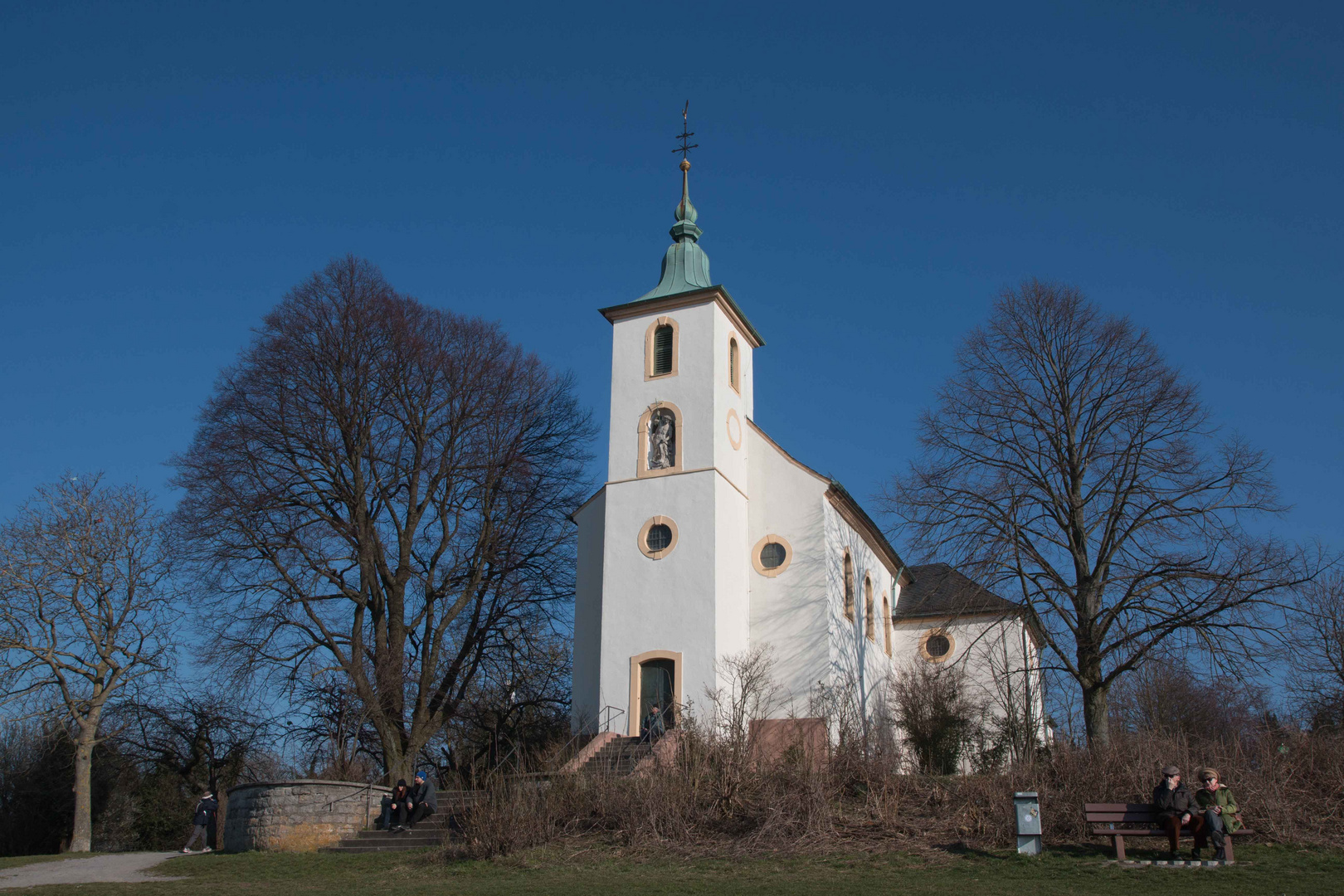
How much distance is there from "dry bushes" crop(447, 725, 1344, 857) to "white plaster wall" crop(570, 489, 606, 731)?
9246 mm

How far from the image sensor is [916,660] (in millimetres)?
32531

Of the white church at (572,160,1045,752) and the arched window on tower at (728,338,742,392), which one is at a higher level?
the arched window on tower at (728,338,742,392)

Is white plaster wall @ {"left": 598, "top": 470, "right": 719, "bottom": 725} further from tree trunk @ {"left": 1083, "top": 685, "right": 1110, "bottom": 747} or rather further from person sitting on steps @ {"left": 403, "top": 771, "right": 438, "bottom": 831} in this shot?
tree trunk @ {"left": 1083, "top": 685, "right": 1110, "bottom": 747}

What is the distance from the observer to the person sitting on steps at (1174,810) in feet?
41.4

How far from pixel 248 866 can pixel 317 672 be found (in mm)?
7777

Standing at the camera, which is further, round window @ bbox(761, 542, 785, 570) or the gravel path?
round window @ bbox(761, 542, 785, 570)

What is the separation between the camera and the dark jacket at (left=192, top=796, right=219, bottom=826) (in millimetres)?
19969

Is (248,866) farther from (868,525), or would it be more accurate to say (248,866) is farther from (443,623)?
(868,525)

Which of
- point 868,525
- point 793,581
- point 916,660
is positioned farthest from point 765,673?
point 916,660

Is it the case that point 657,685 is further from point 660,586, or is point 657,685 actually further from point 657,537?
point 657,537

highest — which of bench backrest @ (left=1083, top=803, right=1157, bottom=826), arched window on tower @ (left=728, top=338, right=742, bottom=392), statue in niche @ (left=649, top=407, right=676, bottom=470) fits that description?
arched window on tower @ (left=728, top=338, right=742, bottom=392)

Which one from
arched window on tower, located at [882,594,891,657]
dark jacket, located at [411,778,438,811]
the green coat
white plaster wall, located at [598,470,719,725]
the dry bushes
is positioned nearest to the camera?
the green coat

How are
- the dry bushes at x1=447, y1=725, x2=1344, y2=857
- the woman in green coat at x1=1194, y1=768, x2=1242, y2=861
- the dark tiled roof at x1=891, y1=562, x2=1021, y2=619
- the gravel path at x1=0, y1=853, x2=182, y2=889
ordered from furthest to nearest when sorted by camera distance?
1. the dark tiled roof at x1=891, y1=562, x2=1021, y2=619
2. the gravel path at x1=0, y1=853, x2=182, y2=889
3. the dry bushes at x1=447, y1=725, x2=1344, y2=857
4. the woman in green coat at x1=1194, y1=768, x2=1242, y2=861

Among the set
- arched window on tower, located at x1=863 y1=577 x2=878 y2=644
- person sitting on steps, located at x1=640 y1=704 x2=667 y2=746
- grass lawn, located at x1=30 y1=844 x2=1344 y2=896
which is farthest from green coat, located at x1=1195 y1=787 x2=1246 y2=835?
arched window on tower, located at x1=863 y1=577 x2=878 y2=644
